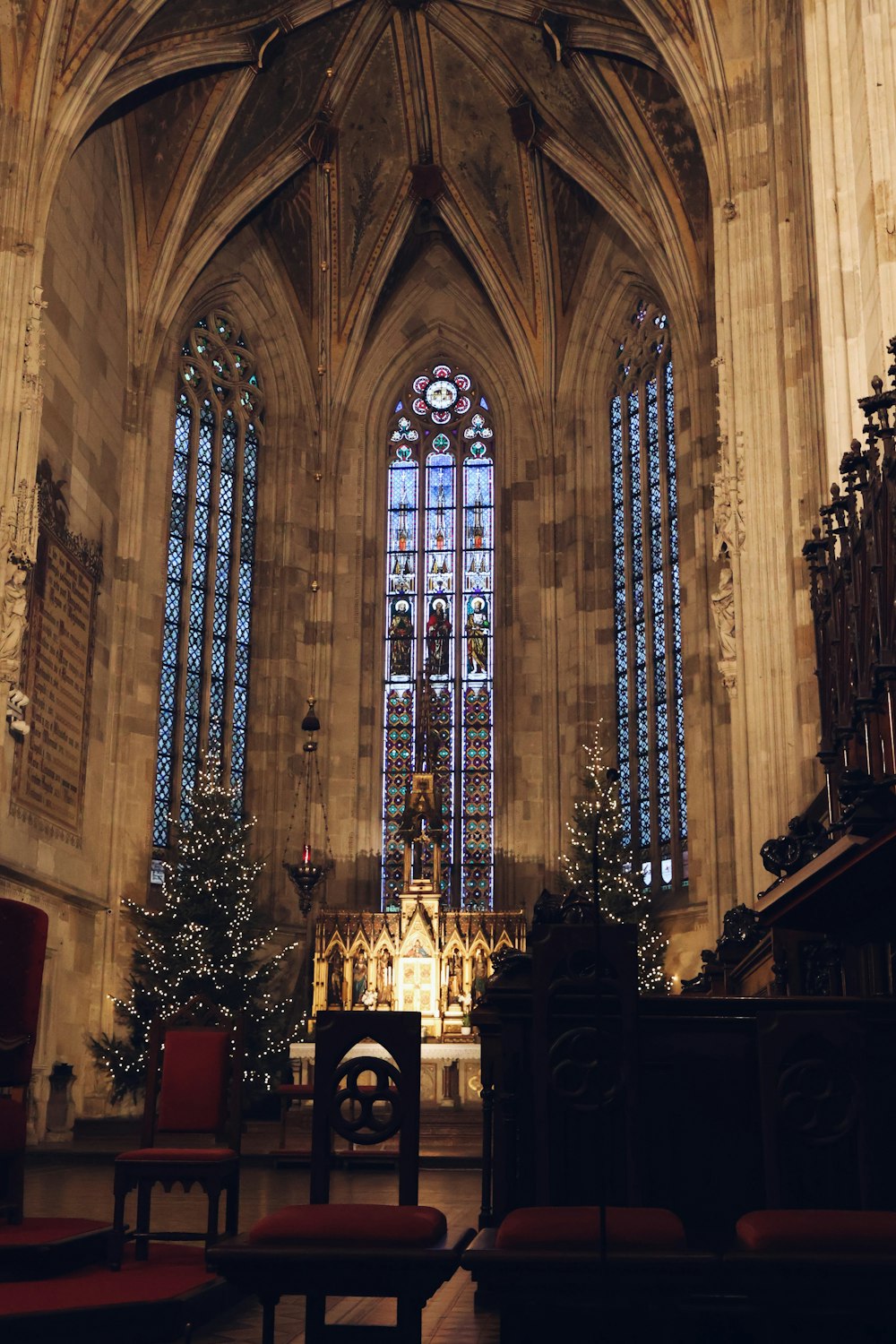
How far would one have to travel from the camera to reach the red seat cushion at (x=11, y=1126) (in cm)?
549

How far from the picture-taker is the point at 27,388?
1533 cm

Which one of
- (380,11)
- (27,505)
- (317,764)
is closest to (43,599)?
(27,505)

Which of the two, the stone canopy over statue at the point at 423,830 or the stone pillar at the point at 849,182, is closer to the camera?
the stone pillar at the point at 849,182

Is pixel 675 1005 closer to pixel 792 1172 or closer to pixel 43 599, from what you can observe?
pixel 792 1172

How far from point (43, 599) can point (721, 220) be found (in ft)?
27.4

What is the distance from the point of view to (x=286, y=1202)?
9.46 meters

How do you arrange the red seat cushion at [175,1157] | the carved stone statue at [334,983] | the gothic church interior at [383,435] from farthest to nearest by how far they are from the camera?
the carved stone statue at [334,983], the gothic church interior at [383,435], the red seat cushion at [175,1157]

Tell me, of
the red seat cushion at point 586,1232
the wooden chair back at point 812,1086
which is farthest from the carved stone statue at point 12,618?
the red seat cushion at point 586,1232

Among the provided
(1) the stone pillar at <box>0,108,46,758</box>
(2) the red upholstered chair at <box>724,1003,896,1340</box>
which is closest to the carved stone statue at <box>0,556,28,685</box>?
(1) the stone pillar at <box>0,108,46,758</box>

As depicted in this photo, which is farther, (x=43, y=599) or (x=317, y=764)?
(x=317, y=764)

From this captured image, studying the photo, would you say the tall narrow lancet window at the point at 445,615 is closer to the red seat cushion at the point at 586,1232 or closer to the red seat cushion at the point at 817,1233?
the red seat cushion at the point at 586,1232

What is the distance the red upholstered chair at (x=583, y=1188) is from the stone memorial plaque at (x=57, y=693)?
480 inches

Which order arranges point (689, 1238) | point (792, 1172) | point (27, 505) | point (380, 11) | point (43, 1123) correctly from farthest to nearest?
point (380, 11) < point (43, 1123) < point (27, 505) < point (792, 1172) < point (689, 1238)

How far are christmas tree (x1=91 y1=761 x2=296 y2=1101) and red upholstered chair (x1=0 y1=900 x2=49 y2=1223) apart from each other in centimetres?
1126
